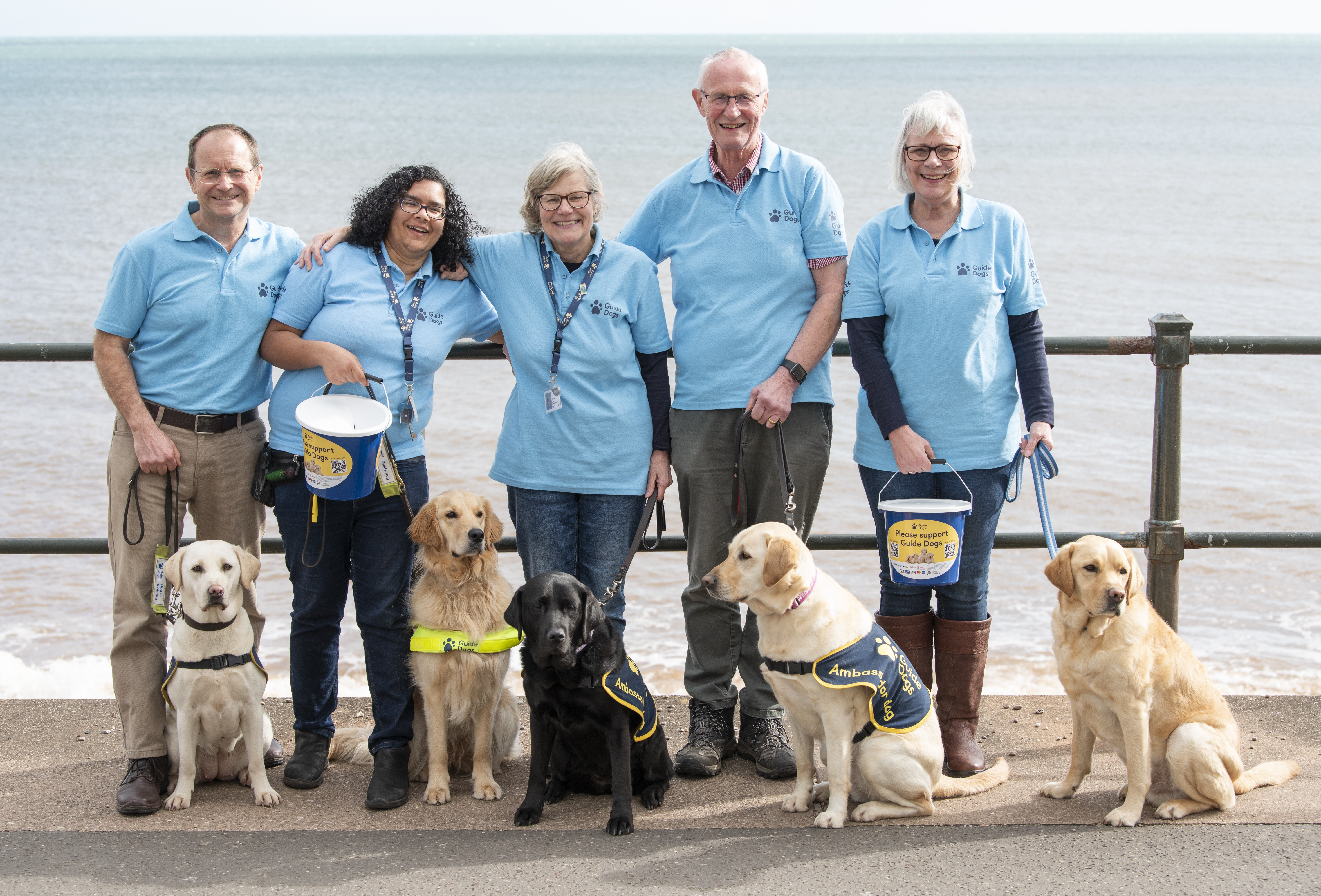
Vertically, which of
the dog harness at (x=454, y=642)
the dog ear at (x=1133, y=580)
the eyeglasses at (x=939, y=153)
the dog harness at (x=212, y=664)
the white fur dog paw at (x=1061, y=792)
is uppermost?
the eyeglasses at (x=939, y=153)

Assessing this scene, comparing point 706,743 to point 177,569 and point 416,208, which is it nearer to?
point 177,569

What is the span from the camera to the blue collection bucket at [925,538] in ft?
12.0

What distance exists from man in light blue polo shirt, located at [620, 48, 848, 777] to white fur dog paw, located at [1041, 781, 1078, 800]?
0.83 metres

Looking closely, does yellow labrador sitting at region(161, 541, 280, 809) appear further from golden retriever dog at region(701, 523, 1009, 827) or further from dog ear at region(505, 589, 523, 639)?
golden retriever dog at region(701, 523, 1009, 827)

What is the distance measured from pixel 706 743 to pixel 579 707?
62cm

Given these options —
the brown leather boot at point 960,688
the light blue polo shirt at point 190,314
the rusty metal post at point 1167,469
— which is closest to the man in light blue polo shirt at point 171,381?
the light blue polo shirt at point 190,314


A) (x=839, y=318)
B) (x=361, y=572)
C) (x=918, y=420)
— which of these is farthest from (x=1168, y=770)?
(x=361, y=572)

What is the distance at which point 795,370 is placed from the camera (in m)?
3.89

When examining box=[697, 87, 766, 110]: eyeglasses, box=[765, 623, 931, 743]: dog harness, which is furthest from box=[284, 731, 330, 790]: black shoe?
box=[697, 87, 766, 110]: eyeglasses

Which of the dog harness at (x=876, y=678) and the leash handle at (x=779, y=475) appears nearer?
the dog harness at (x=876, y=678)

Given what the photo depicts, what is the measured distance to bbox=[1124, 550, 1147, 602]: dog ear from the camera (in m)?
3.51

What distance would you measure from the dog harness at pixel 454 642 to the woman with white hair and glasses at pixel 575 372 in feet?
0.84

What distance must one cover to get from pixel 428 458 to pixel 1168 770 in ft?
24.1

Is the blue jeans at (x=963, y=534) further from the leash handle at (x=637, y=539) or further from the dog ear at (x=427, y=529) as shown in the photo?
the dog ear at (x=427, y=529)
